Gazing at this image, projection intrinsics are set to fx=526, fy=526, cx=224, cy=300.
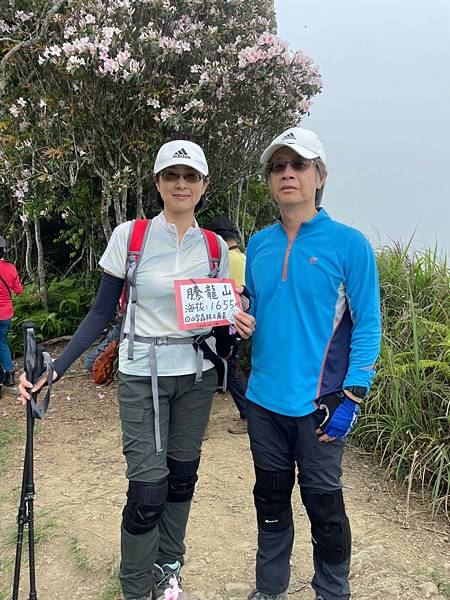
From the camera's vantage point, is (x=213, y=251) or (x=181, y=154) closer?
(x=181, y=154)

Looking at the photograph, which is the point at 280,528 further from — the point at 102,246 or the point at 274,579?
the point at 102,246

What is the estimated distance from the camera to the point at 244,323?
Answer: 2.25 m

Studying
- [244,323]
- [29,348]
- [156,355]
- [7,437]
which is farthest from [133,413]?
[7,437]

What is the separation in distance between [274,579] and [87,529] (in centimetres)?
142

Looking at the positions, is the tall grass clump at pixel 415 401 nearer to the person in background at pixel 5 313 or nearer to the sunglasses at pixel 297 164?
the sunglasses at pixel 297 164

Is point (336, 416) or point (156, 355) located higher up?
point (156, 355)

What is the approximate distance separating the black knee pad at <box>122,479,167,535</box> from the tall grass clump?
2103 millimetres

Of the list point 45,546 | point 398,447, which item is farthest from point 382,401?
point 45,546

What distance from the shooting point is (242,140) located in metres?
6.10

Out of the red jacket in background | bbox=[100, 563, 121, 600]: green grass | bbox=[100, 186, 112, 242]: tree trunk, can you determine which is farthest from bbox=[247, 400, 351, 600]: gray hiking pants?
the red jacket in background

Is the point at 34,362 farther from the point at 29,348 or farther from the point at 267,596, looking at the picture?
the point at 267,596

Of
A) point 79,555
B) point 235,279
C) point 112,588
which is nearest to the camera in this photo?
point 112,588

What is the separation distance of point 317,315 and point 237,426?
311 centimetres

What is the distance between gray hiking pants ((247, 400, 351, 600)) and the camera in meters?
2.21
